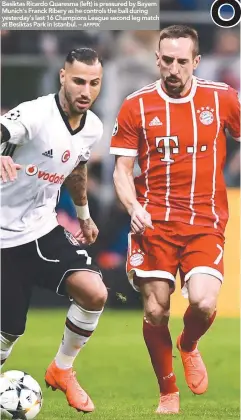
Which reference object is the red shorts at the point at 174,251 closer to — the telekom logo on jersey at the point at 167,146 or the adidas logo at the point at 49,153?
the telekom logo on jersey at the point at 167,146

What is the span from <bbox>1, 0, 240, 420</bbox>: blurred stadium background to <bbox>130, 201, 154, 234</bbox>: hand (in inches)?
A: 144

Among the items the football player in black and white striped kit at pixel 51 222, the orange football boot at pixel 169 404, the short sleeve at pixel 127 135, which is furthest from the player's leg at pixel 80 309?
the short sleeve at pixel 127 135

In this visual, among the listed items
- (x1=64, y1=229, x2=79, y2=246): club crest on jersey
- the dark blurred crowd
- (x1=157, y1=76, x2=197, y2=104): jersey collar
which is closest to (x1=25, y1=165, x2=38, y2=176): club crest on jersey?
(x1=64, y1=229, x2=79, y2=246): club crest on jersey

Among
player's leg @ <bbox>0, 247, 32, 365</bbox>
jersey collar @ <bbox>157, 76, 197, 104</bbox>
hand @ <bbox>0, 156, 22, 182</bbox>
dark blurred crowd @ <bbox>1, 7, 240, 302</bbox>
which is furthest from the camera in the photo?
dark blurred crowd @ <bbox>1, 7, 240, 302</bbox>

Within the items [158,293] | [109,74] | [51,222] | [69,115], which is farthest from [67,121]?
[109,74]

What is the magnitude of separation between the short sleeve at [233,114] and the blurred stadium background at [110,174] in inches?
140

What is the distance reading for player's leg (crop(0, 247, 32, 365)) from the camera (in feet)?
24.4

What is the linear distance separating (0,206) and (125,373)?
314 centimetres

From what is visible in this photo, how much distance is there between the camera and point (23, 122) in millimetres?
7273

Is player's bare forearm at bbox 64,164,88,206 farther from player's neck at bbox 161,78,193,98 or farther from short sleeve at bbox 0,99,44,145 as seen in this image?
player's neck at bbox 161,78,193,98

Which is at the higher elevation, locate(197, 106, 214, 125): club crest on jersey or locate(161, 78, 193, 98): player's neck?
locate(161, 78, 193, 98): player's neck

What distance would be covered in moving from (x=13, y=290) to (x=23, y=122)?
1.07 m

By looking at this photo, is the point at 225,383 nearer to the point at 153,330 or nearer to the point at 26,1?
the point at 153,330

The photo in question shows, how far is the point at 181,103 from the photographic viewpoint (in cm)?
778
